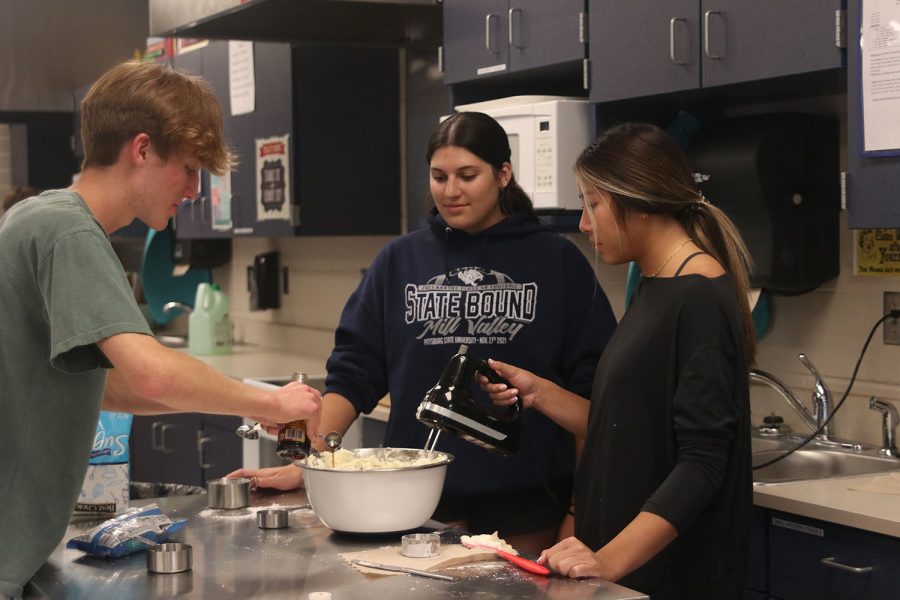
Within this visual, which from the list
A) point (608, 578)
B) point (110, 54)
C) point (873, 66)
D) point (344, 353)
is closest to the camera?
point (608, 578)

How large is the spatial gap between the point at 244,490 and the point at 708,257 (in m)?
0.92

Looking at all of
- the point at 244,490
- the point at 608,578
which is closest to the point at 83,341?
the point at 244,490

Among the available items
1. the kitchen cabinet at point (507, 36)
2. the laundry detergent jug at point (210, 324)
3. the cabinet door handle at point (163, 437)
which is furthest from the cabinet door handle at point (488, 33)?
the laundry detergent jug at point (210, 324)

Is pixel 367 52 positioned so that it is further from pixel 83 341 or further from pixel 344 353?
pixel 83 341

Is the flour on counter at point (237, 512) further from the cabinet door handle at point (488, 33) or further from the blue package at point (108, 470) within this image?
the cabinet door handle at point (488, 33)

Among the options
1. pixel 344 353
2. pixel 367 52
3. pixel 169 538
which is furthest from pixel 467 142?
pixel 367 52

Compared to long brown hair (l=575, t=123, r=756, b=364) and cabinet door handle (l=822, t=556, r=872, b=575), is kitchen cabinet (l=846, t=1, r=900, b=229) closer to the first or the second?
long brown hair (l=575, t=123, r=756, b=364)

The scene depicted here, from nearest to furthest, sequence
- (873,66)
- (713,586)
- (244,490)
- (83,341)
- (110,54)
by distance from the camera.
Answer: (83,341) < (713,586) < (244,490) < (873,66) < (110,54)

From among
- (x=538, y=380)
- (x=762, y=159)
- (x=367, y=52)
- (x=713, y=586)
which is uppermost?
(x=367, y=52)

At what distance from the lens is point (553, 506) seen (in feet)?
7.99

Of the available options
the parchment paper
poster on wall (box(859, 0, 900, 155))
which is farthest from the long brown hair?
the parchment paper

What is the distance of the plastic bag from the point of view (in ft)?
6.06

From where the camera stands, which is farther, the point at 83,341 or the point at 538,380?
the point at 538,380

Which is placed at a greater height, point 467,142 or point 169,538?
point 467,142
